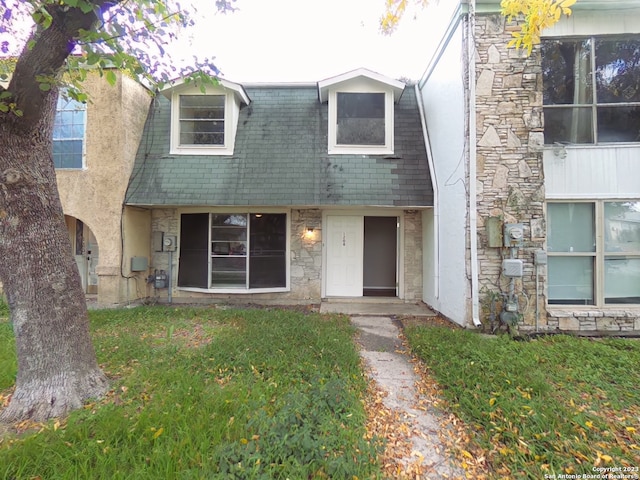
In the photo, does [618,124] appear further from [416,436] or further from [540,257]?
[416,436]

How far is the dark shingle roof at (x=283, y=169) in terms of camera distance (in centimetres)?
638

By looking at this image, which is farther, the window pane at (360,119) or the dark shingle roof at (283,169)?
the window pane at (360,119)

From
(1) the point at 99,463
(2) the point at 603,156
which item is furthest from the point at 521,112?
(1) the point at 99,463

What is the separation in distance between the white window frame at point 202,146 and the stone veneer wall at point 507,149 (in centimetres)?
523

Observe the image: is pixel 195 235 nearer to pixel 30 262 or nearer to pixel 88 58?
pixel 30 262

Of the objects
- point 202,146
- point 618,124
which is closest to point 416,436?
point 618,124

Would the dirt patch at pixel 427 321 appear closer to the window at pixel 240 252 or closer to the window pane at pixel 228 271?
the window at pixel 240 252

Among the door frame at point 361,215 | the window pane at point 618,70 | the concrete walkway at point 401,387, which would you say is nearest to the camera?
the concrete walkway at point 401,387

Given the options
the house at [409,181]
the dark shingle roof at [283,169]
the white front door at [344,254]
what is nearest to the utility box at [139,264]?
the house at [409,181]

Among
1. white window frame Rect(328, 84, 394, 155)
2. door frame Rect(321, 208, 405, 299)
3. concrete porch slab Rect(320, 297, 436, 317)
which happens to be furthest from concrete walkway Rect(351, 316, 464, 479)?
white window frame Rect(328, 84, 394, 155)

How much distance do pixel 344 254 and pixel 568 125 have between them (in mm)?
4933

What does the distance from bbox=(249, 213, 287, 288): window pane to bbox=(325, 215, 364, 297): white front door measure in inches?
45.1

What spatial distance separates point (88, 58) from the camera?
240 cm

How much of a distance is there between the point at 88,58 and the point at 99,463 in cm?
306
